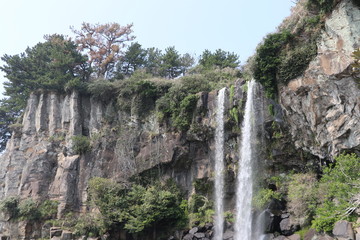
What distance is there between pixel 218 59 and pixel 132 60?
8262 millimetres

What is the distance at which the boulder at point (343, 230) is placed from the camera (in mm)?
12988

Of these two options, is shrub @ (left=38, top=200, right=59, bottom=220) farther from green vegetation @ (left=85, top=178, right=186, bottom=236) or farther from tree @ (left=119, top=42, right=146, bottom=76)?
tree @ (left=119, top=42, right=146, bottom=76)

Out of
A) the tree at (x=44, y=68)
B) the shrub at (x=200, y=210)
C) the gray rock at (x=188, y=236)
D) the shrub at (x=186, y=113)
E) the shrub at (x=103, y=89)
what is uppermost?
the tree at (x=44, y=68)

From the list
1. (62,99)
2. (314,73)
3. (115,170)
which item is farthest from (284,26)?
(62,99)

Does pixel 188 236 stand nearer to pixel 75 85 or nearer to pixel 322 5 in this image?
pixel 322 5

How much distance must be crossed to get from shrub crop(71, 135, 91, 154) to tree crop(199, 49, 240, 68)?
1174cm

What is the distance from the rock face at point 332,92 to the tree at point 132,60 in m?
19.2

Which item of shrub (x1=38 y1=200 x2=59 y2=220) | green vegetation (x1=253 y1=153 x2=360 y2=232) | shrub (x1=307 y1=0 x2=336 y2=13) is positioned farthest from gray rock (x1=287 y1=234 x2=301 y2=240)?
shrub (x1=38 y1=200 x2=59 y2=220)

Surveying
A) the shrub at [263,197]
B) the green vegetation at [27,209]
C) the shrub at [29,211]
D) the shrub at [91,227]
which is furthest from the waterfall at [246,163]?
the shrub at [29,211]

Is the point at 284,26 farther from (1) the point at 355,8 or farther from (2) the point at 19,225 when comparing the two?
(2) the point at 19,225

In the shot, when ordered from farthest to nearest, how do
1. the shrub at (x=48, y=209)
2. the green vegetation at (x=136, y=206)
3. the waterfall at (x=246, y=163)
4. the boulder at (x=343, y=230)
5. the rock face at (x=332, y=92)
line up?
1. the shrub at (x=48, y=209)
2. the green vegetation at (x=136, y=206)
3. the waterfall at (x=246, y=163)
4. the rock face at (x=332, y=92)
5. the boulder at (x=343, y=230)

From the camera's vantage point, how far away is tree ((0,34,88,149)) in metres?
29.1

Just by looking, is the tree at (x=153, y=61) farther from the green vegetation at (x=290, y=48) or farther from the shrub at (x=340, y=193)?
the shrub at (x=340, y=193)

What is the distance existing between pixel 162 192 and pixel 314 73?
1107 centimetres
